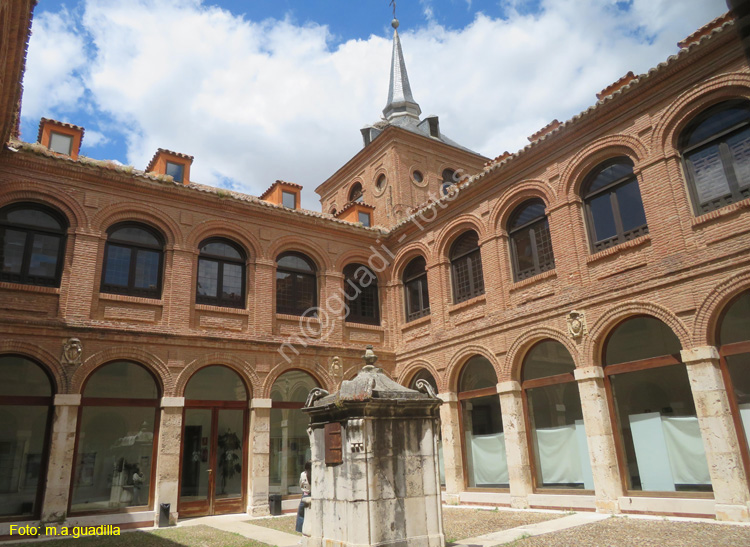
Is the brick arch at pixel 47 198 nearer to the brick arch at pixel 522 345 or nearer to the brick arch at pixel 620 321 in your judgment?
the brick arch at pixel 522 345

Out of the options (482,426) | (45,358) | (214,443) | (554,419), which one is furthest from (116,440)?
(554,419)

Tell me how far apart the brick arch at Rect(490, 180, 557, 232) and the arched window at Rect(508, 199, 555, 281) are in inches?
6.6

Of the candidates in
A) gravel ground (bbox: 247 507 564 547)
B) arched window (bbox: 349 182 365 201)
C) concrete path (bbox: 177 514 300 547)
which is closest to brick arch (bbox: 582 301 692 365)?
gravel ground (bbox: 247 507 564 547)

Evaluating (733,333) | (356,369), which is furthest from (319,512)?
(356,369)

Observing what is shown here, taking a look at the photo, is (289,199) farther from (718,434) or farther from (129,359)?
(718,434)

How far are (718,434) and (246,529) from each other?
8.93 metres

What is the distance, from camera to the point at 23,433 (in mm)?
11891

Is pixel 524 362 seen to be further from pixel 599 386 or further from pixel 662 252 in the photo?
pixel 662 252

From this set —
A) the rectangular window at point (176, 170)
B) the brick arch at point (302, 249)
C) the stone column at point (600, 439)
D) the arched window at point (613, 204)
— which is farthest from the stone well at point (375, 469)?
the rectangular window at point (176, 170)

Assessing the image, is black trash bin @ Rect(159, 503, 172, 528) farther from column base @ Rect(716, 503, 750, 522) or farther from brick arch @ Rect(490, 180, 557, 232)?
column base @ Rect(716, 503, 750, 522)

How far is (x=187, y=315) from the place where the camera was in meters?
14.2

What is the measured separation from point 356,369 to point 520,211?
6560mm

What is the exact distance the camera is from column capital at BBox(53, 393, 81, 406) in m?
12.0

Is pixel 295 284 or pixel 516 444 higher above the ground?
pixel 295 284
